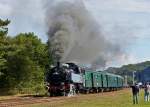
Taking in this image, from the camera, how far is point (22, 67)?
256 feet

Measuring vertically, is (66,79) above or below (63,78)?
below

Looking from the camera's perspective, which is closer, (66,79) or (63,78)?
(66,79)

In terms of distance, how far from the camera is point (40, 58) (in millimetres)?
108750

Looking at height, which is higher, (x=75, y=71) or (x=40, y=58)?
(x=40, y=58)

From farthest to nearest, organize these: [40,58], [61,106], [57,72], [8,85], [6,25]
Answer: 1. [40,58]
2. [8,85]
3. [6,25]
4. [57,72]
5. [61,106]

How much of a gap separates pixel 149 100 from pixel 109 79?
1456 inches

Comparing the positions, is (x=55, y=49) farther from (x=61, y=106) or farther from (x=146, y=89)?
(x=61, y=106)

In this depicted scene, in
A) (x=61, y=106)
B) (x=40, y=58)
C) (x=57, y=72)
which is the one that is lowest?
(x=61, y=106)

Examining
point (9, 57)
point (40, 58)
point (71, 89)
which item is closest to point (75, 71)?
point (71, 89)

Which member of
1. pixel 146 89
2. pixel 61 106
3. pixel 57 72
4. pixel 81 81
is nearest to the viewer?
pixel 61 106

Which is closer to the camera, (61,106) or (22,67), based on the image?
(61,106)

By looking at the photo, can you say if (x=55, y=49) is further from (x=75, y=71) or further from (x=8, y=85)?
(x=8, y=85)

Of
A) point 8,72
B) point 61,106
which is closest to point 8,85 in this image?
point 8,72

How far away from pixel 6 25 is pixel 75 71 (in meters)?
17.8
